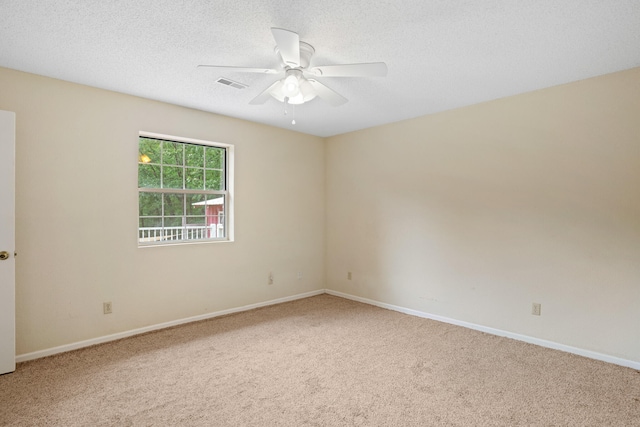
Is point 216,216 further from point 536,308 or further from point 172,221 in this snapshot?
point 536,308

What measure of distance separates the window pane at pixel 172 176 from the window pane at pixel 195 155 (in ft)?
0.50

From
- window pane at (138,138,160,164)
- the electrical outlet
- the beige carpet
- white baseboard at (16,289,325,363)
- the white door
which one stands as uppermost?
window pane at (138,138,160,164)

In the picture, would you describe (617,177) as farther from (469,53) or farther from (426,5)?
(426,5)

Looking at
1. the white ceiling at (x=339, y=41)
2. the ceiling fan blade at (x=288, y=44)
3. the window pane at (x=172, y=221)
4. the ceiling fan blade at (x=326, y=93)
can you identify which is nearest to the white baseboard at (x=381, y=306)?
the window pane at (x=172, y=221)

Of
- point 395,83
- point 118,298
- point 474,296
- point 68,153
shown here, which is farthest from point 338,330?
point 68,153

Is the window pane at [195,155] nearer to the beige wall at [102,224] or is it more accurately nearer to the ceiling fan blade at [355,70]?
the beige wall at [102,224]

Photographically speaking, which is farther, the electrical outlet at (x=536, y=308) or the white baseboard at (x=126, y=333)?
the electrical outlet at (x=536, y=308)

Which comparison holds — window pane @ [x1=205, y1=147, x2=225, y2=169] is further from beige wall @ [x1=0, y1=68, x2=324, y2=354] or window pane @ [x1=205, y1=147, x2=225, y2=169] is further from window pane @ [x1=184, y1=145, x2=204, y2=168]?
beige wall @ [x1=0, y1=68, x2=324, y2=354]

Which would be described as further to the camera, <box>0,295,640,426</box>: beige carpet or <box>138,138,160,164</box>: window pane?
<box>138,138,160,164</box>: window pane

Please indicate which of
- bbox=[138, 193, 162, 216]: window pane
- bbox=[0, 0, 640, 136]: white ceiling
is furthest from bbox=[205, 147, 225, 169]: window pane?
bbox=[0, 0, 640, 136]: white ceiling

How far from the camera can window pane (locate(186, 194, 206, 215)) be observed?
383 cm

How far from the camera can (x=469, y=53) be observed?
7.77ft

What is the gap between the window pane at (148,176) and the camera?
11.3ft

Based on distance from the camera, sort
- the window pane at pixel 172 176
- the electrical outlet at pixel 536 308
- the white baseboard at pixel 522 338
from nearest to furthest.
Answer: the white baseboard at pixel 522 338 → the electrical outlet at pixel 536 308 → the window pane at pixel 172 176
